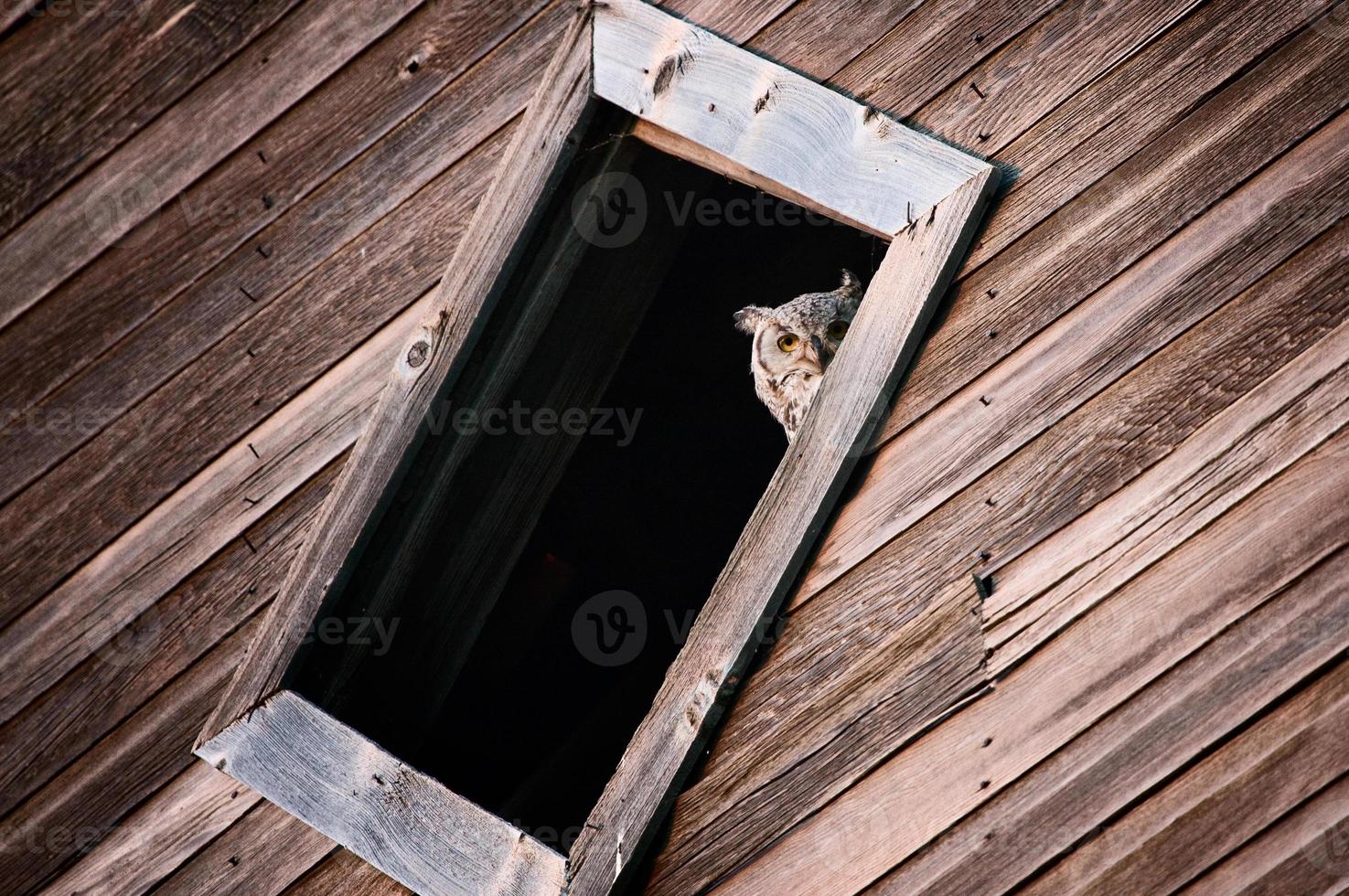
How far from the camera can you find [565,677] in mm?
3416

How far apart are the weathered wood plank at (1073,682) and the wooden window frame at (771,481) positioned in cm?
27

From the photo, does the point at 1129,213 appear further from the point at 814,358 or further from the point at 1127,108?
the point at 814,358

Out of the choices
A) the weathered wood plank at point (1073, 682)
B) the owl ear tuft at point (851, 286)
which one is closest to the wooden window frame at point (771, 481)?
the weathered wood plank at point (1073, 682)

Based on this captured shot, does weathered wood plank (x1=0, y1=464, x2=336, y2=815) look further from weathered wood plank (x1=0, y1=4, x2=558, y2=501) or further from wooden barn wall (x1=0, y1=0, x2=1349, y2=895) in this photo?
weathered wood plank (x1=0, y1=4, x2=558, y2=501)

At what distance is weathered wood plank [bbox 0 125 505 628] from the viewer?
221cm

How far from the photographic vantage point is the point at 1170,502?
1782 millimetres

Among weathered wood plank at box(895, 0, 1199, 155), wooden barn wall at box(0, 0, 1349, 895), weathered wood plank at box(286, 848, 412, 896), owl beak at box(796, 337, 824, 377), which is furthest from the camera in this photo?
owl beak at box(796, 337, 824, 377)

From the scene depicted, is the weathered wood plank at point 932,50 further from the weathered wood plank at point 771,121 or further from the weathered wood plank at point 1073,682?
the weathered wood plank at point 1073,682

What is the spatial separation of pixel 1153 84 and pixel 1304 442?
2.01 ft

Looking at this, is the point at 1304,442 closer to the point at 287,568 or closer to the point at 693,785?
the point at 693,785

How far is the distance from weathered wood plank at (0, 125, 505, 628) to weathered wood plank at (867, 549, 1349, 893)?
139 cm

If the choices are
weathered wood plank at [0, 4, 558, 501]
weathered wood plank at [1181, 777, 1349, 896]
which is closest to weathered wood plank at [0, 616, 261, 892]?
weathered wood plank at [0, 4, 558, 501]

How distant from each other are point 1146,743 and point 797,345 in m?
1.33

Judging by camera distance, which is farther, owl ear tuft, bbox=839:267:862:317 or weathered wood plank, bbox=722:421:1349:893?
owl ear tuft, bbox=839:267:862:317
